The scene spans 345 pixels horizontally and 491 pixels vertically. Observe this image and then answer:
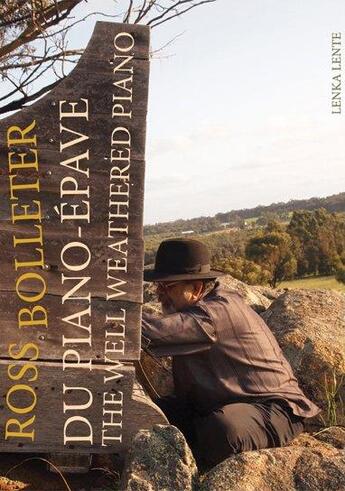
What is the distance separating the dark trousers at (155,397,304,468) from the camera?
4184 millimetres

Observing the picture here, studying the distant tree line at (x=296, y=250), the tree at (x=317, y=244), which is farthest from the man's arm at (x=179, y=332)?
the tree at (x=317, y=244)

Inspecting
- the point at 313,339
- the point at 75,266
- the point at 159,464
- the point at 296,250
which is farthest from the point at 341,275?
the point at 159,464

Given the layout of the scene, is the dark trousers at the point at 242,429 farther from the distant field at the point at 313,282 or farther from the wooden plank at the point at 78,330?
the distant field at the point at 313,282

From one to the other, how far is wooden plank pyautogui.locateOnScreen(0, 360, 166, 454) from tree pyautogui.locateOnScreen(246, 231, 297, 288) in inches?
2596

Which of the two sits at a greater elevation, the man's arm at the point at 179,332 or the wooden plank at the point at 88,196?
the wooden plank at the point at 88,196

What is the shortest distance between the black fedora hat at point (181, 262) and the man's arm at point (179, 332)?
0.33 m

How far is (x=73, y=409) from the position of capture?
412 cm

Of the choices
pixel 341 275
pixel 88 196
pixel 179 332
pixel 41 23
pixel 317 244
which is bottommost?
pixel 341 275

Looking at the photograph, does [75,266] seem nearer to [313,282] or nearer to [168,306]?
[168,306]

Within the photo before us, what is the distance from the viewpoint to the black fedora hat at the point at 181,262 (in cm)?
459

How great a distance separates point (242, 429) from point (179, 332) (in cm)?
74

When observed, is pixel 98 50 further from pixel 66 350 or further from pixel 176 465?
pixel 176 465

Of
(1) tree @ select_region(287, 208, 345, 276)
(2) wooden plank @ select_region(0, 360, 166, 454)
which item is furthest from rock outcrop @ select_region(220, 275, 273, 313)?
(1) tree @ select_region(287, 208, 345, 276)

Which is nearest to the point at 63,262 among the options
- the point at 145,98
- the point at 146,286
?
the point at 145,98
